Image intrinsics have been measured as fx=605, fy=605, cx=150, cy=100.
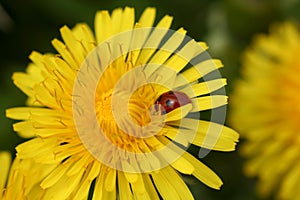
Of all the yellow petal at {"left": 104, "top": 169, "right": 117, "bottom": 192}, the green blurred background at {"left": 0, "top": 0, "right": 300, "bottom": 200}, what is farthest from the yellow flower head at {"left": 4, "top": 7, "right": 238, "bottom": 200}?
the green blurred background at {"left": 0, "top": 0, "right": 300, "bottom": 200}

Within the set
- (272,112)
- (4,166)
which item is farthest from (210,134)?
(272,112)

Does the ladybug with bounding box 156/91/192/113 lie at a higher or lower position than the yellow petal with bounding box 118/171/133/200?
higher

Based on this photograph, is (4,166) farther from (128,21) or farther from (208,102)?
(208,102)

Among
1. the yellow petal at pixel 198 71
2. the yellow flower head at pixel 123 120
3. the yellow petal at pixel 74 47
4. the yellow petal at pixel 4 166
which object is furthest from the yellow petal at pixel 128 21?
the yellow petal at pixel 4 166

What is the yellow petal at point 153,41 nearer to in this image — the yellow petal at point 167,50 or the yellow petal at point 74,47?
the yellow petal at point 167,50

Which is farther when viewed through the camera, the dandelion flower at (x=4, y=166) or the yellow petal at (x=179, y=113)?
the dandelion flower at (x=4, y=166)

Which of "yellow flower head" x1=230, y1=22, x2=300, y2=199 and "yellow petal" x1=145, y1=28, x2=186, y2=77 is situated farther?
"yellow flower head" x1=230, y1=22, x2=300, y2=199

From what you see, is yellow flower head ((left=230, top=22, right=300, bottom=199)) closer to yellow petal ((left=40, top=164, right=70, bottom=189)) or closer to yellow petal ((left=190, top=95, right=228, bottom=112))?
yellow petal ((left=190, top=95, right=228, bottom=112))
